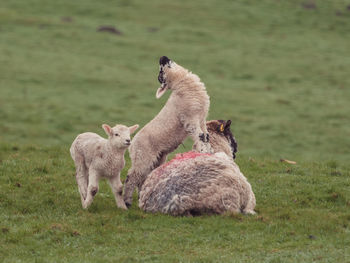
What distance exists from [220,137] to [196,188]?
2.47m

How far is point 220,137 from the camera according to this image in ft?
42.3

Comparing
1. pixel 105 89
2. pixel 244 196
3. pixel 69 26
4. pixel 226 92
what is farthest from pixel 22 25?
pixel 244 196

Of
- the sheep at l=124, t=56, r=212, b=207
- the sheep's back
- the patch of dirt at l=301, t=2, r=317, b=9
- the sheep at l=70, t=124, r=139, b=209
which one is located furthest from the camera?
the patch of dirt at l=301, t=2, r=317, b=9

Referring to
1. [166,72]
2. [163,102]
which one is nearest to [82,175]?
[166,72]

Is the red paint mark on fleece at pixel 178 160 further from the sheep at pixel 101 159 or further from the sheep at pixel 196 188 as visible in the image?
the sheep at pixel 101 159

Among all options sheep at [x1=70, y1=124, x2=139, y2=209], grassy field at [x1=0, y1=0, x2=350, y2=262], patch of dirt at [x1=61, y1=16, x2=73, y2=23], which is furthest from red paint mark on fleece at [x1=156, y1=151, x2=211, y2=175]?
patch of dirt at [x1=61, y1=16, x2=73, y2=23]

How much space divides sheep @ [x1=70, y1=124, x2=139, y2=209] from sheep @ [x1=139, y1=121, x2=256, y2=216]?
2.10ft

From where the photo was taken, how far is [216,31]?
4703 centimetres

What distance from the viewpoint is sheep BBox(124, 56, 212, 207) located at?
11594 mm

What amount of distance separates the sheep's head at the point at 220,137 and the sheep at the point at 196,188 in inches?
51.4

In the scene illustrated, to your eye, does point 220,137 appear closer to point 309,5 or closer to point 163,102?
point 163,102

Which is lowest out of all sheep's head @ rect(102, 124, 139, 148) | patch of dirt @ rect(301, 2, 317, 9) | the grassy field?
the grassy field

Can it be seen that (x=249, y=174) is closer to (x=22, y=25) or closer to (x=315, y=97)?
(x=315, y=97)

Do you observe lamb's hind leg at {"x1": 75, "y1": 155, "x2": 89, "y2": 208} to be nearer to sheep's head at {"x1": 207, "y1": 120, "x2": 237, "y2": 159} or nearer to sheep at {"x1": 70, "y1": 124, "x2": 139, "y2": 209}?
sheep at {"x1": 70, "y1": 124, "x2": 139, "y2": 209}
